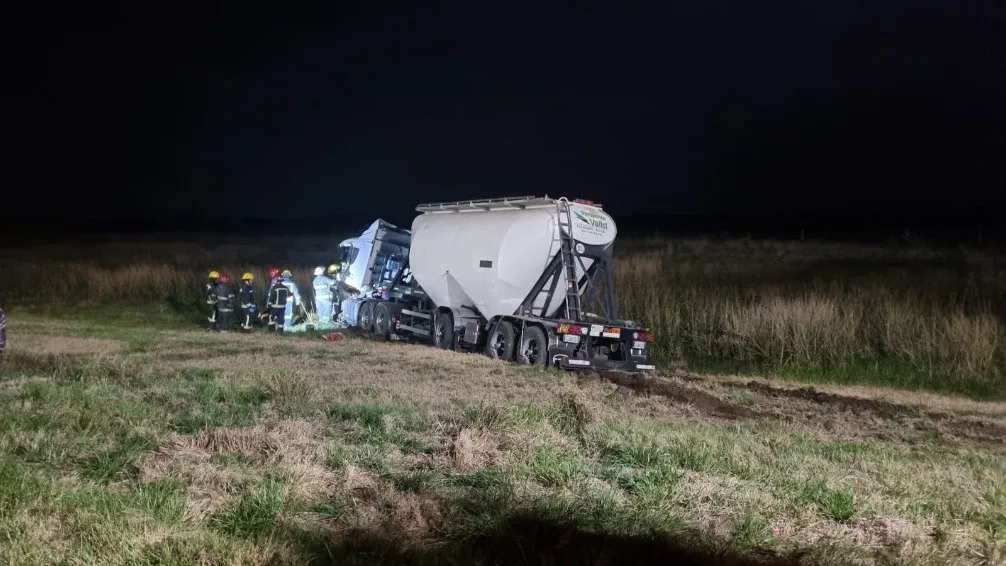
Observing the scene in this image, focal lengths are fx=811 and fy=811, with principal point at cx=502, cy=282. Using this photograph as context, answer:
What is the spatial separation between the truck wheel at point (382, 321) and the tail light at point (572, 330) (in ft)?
19.8

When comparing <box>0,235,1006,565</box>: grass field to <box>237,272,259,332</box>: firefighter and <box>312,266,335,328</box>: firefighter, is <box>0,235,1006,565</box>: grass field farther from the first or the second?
<box>312,266,335,328</box>: firefighter

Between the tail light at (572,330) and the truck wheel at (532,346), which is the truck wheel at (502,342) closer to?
the truck wheel at (532,346)

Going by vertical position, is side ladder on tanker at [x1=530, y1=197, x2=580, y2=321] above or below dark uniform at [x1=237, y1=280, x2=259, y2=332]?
above

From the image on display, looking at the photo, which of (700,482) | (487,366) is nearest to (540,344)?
(487,366)

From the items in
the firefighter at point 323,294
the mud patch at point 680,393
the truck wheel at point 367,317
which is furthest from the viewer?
the firefighter at point 323,294

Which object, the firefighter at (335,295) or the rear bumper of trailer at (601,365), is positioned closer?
the rear bumper of trailer at (601,365)

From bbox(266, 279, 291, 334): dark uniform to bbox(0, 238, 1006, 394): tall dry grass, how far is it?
17.3 feet

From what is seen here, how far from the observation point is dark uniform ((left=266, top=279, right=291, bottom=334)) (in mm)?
18234

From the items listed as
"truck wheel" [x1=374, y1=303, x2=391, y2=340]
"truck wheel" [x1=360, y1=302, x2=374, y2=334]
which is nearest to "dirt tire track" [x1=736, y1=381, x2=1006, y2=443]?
"truck wheel" [x1=374, y1=303, x2=391, y2=340]

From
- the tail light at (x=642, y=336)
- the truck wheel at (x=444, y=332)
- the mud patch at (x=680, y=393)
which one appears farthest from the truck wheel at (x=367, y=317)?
the mud patch at (x=680, y=393)

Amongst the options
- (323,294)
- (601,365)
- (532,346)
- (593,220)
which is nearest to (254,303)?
(323,294)

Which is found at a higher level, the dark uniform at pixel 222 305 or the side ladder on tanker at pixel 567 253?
the side ladder on tanker at pixel 567 253

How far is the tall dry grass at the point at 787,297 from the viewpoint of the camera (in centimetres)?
1350

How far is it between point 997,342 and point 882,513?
9.39 m
